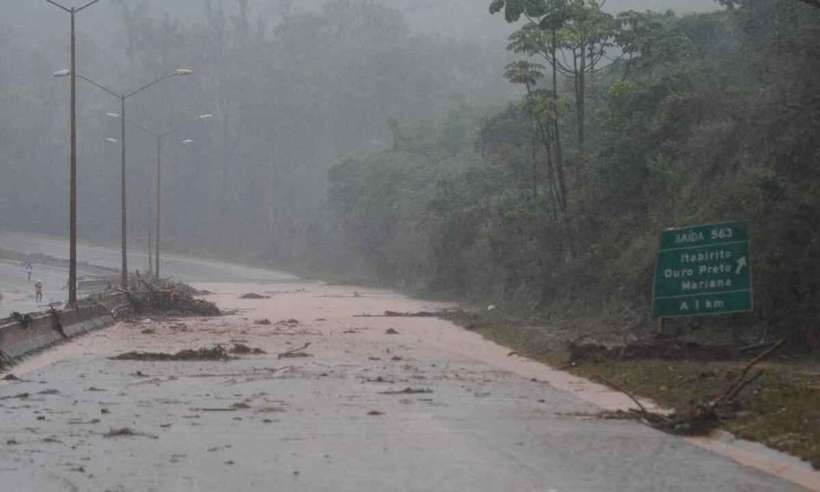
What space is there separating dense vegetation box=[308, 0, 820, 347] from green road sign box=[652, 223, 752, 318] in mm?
2334

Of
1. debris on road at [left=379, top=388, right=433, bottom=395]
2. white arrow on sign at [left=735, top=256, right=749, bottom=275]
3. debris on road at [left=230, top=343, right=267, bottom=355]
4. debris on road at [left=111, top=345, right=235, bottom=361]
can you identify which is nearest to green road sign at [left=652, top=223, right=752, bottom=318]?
white arrow on sign at [left=735, top=256, right=749, bottom=275]

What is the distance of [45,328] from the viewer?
26.4 m

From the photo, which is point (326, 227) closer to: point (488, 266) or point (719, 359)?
point (488, 266)

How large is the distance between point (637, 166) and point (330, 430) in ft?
81.6

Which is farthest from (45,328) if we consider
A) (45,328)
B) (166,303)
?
(166,303)

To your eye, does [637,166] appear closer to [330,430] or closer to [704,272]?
[704,272]

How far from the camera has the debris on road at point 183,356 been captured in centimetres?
2311

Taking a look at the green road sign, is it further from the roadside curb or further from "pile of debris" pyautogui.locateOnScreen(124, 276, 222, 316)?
"pile of debris" pyautogui.locateOnScreen(124, 276, 222, 316)

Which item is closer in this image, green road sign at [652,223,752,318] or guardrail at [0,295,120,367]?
green road sign at [652,223,752,318]

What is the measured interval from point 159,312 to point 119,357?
1695 cm

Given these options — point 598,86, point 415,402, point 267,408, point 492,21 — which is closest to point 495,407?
point 415,402

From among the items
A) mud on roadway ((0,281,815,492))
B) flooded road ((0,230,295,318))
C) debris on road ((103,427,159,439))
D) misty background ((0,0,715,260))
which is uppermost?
misty background ((0,0,715,260))

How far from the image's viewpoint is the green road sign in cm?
1886

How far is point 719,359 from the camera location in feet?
66.2
